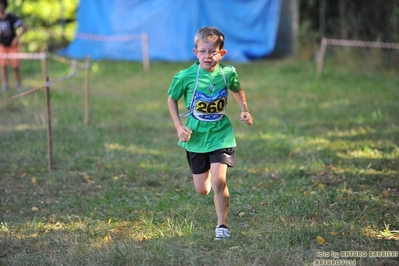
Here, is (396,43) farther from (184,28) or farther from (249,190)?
(249,190)

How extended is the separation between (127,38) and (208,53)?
14.1 m

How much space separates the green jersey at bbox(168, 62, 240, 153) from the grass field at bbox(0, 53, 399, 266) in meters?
0.75

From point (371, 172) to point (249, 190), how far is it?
138 cm

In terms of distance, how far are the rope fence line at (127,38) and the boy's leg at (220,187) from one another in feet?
40.0

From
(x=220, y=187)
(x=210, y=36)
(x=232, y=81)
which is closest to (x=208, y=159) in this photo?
(x=220, y=187)

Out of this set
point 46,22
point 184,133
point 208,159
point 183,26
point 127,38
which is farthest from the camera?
point 46,22

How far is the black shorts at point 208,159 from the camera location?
4816 millimetres

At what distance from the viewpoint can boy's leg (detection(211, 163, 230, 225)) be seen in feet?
15.7

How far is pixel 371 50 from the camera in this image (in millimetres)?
15211

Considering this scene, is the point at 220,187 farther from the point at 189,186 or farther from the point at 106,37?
the point at 106,37

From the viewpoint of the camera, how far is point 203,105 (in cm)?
487

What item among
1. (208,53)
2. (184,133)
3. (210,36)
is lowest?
(184,133)

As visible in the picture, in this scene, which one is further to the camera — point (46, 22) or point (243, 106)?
point (46, 22)

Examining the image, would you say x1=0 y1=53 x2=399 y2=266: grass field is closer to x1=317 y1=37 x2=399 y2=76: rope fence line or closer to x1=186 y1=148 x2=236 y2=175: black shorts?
x1=186 y1=148 x2=236 y2=175: black shorts
